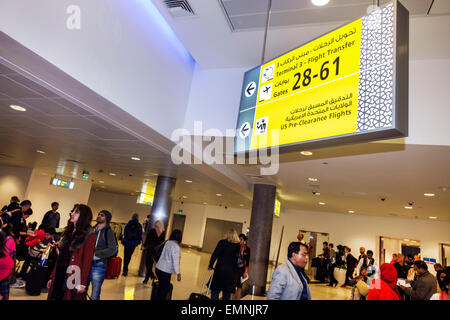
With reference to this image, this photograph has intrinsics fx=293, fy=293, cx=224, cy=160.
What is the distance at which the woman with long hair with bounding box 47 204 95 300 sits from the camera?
328 centimetres

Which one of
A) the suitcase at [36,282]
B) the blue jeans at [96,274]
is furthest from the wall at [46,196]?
the blue jeans at [96,274]

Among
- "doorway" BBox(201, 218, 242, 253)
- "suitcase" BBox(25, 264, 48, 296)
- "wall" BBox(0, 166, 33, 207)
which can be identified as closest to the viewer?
"suitcase" BBox(25, 264, 48, 296)

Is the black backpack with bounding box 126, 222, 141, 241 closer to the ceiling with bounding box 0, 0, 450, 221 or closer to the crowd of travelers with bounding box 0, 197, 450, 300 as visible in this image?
the crowd of travelers with bounding box 0, 197, 450, 300

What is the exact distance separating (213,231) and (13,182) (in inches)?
504

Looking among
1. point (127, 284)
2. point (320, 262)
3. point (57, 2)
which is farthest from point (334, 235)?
point (57, 2)

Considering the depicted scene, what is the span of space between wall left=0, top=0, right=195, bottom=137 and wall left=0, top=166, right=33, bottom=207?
12721mm

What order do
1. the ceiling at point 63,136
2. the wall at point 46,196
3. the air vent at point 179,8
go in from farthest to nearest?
1. the wall at point 46,196
2. the ceiling at point 63,136
3. the air vent at point 179,8

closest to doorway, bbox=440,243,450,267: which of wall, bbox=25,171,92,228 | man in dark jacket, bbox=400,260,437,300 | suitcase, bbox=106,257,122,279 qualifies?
man in dark jacket, bbox=400,260,437,300

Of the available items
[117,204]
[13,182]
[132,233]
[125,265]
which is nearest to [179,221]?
[117,204]

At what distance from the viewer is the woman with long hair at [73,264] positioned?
328 centimetres

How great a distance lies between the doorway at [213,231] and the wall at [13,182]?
1196cm

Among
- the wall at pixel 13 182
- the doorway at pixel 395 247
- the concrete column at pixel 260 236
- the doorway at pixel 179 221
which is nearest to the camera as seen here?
the concrete column at pixel 260 236

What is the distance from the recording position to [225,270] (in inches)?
197

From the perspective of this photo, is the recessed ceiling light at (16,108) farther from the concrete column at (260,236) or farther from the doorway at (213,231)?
the doorway at (213,231)
